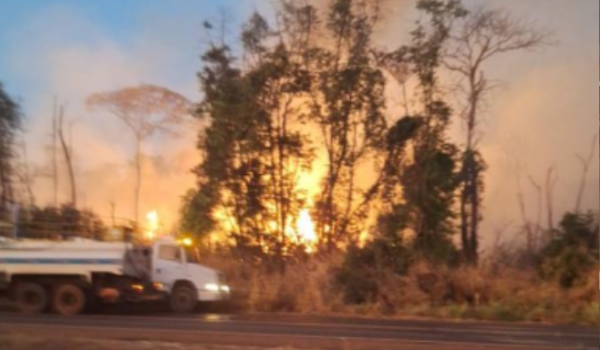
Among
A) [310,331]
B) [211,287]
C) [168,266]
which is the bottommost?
[310,331]

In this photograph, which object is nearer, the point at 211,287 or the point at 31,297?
the point at 31,297

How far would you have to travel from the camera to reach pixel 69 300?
27.2 meters

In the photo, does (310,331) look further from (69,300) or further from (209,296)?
(69,300)

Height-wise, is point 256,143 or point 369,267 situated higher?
point 256,143

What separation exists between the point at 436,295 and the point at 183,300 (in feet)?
28.8

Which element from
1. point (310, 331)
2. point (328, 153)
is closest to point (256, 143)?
point (328, 153)

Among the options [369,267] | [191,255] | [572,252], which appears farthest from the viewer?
[369,267]

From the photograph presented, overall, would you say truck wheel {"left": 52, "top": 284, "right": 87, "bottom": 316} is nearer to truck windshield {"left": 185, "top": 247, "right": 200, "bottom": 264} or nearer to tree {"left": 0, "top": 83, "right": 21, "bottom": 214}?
truck windshield {"left": 185, "top": 247, "right": 200, "bottom": 264}

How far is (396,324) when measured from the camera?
981 inches

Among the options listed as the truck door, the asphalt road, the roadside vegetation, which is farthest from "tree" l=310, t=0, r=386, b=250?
the asphalt road

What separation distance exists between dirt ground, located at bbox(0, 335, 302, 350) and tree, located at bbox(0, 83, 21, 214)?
18771 mm

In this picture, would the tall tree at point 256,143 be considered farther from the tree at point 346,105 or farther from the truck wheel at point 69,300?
the truck wheel at point 69,300

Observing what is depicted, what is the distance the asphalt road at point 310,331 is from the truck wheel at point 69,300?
31.1 inches

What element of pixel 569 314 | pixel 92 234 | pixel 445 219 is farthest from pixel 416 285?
pixel 92 234
